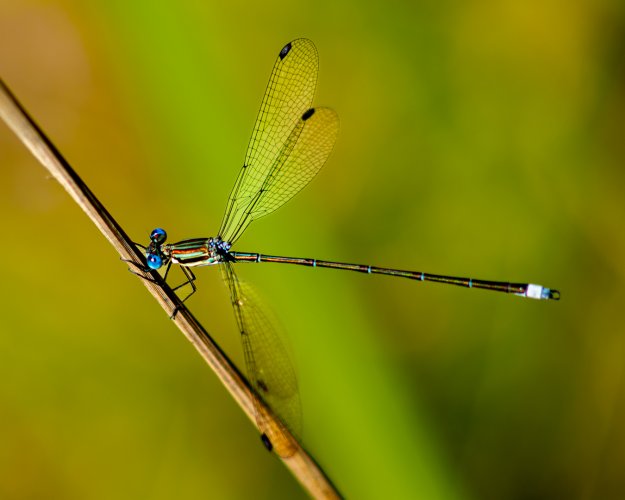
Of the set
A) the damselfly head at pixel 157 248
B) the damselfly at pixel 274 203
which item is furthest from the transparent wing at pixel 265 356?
the damselfly head at pixel 157 248

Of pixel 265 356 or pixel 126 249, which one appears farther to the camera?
pixel 265 356

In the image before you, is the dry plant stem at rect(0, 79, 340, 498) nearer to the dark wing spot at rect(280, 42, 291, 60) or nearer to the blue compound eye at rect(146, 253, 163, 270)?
the blue compound eye at rect(146, 253, 163, 270)

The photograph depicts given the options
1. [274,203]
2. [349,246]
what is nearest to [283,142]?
[274,203]

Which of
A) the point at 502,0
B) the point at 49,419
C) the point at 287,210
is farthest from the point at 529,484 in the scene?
the point at 502,0

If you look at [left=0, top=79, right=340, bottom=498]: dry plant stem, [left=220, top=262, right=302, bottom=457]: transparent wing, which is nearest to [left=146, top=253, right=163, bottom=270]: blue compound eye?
[left=220, top=262, right=302, bottom=457]: transparent wing

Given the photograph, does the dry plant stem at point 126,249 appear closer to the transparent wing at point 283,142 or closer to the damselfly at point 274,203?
the damselfly at point 274,203

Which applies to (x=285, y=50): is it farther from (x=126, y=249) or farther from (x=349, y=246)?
(x=126, y=249)

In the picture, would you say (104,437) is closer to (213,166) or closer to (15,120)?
(213,166)
